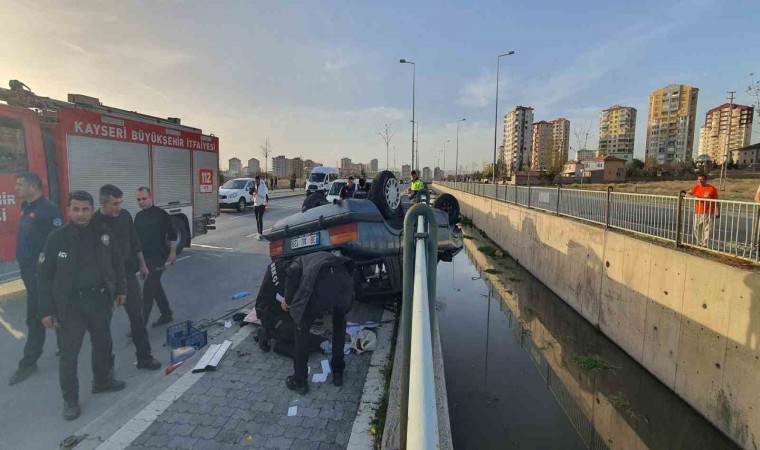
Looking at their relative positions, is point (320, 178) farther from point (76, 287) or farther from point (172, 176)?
point (76, 287)

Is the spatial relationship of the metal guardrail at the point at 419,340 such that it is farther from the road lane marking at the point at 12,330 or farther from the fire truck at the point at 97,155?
the fire truck at the point at 97,155

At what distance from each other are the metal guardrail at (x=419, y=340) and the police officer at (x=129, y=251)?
3.05 m

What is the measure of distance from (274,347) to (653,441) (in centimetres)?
401

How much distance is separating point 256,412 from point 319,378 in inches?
28.1

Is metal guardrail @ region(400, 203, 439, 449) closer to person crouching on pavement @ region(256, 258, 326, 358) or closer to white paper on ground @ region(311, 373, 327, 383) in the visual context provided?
white paper on ground @ region(311, 373, 327, 383)

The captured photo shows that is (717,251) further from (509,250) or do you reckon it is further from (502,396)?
(509,250)

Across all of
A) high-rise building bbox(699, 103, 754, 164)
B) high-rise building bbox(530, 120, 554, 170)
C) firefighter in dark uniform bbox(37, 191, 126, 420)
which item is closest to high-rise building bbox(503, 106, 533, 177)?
high-rise building bbox(530, 120, 554, 170)

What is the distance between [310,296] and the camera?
3.41 m

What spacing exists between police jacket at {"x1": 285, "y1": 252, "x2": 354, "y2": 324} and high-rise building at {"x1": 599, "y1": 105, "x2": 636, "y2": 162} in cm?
12305

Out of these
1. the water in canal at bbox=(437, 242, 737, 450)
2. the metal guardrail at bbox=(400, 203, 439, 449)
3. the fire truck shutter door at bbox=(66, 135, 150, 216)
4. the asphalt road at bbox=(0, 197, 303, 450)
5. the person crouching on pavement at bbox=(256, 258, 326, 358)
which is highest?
the fire truck shutter door at bbox=(66, 135, 150, 216)

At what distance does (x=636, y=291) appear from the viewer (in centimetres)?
541

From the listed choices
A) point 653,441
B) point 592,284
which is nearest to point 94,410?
point 653,441

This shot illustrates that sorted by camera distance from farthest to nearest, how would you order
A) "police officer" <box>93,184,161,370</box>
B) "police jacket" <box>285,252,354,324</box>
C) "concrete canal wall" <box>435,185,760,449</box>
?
"police officer" <box>93,184,161,370</box> → "concrete canal wall" <box>435,185,760,449</box> → "police jacket" <box>285,252,354,324</box>

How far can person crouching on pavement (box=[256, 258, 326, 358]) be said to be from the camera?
4191 millimetres
